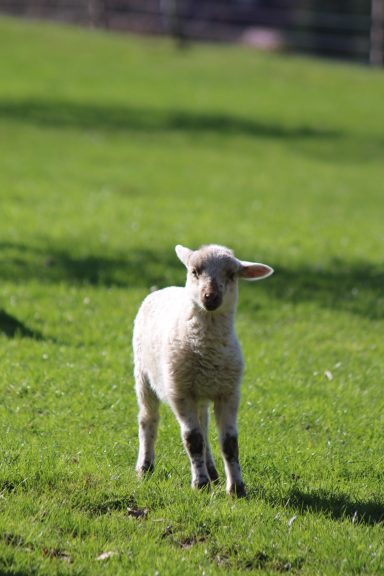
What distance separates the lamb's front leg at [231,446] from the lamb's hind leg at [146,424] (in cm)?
65

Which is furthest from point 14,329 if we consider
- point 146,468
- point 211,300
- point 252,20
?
point 252,20

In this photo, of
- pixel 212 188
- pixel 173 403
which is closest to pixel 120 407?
pixel 173 403

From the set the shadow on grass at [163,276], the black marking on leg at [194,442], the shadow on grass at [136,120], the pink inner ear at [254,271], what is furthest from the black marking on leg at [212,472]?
the shadow on grass at [136,120]

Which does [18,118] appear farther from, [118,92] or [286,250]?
[286,250]

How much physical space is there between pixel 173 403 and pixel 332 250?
29.7 ft

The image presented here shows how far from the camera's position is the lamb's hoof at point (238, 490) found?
654 cm

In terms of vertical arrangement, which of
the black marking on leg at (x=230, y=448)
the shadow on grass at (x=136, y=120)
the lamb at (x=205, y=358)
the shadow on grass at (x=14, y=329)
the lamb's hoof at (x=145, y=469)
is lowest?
the shadow on grass at (x=136, y=120)

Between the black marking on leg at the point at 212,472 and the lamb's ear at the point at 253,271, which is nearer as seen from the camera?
the lamb's ear at the point at 253,271

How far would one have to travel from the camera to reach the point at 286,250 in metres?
14.9

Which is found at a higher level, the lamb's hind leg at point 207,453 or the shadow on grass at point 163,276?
the lamb's hind leg at point 207,453

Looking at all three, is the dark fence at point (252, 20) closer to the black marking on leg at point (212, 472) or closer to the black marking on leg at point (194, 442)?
the black marking on leg at point (212, 472)

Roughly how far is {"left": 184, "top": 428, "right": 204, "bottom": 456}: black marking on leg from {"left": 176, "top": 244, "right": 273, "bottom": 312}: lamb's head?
2.55 ft

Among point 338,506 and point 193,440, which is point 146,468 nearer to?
point 193,440

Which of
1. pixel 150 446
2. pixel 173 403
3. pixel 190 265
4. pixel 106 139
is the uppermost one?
pixel 190 265
